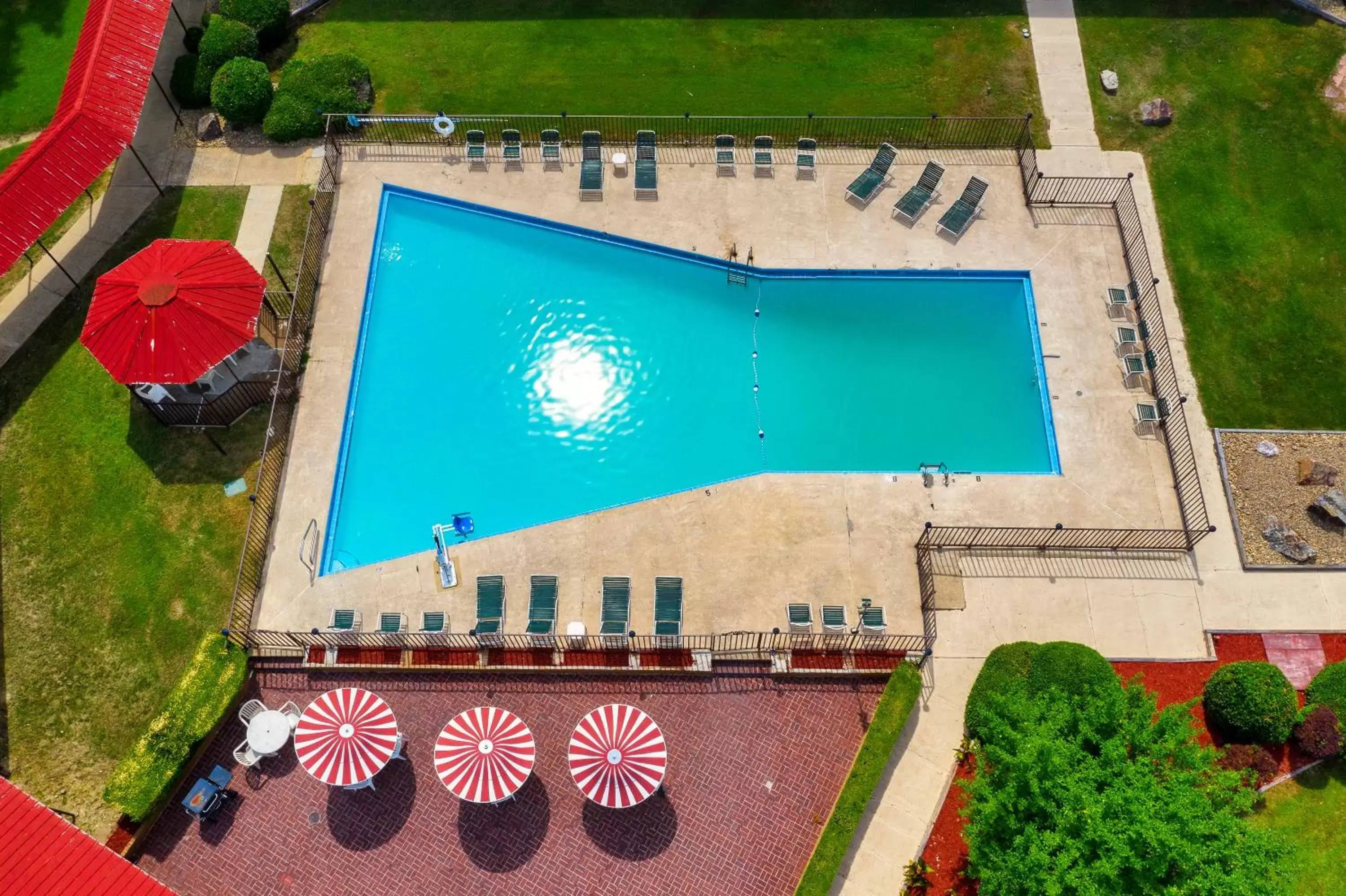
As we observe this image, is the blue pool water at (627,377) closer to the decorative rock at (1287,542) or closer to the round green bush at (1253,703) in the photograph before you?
the decorative rock at (1287,542)

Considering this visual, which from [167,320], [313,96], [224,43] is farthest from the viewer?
[224,43]

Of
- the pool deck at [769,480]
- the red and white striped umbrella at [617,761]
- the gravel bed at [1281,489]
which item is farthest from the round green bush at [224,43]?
the gravel bed at [1281,489]

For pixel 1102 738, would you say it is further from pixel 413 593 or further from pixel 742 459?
pixel 413 593

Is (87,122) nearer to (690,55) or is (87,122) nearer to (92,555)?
(92,555)

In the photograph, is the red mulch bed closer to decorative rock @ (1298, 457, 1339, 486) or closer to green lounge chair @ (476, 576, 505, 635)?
decorative rock @ (1298, 457, 1339, 486)

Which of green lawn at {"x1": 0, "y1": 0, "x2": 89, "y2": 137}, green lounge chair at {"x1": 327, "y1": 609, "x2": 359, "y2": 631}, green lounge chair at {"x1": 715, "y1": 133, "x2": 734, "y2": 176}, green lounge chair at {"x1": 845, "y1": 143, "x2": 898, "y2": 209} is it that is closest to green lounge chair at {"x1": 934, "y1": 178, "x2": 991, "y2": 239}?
green lounge chair at {"x1": 845, "y1": 143, "x2": 898, "y2": 209}

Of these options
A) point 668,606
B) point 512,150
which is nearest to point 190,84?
point 512,150
